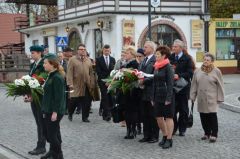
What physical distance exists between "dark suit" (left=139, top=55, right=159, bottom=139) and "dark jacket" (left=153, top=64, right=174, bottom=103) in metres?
0.46

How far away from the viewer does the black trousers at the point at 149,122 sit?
991 cm

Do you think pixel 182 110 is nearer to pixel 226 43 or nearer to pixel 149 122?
pixel 149 122

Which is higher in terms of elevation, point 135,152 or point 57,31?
point 57,31

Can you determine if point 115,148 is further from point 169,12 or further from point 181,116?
point 169,12

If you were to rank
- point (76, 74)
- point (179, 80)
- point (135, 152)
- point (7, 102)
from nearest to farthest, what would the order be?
point (135, 152) → point (179, 80) → point (76, 74) → point (7, 102)

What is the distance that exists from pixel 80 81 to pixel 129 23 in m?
17.7

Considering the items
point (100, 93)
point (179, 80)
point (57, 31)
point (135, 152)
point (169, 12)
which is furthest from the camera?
point (57, 31)

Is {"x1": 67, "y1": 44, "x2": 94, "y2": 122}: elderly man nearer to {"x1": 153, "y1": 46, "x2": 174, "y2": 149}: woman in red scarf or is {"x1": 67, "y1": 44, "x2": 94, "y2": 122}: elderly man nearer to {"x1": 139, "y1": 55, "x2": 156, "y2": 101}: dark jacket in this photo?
{"x1": 139, "y1": 55, "x2": 156, "y2": 101}: dark jacket

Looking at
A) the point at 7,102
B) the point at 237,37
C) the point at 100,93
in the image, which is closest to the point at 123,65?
the point at 100,93

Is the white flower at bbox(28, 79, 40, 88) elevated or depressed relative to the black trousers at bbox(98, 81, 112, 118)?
elevated

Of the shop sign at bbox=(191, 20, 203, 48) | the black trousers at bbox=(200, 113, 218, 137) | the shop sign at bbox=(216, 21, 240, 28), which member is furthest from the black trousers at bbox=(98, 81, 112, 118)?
the shop sign at bbox=(216, 21, 240, 28)

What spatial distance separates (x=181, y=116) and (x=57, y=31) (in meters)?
28.5

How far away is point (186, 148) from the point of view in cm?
910

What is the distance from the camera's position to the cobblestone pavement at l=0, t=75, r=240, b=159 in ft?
28.4
